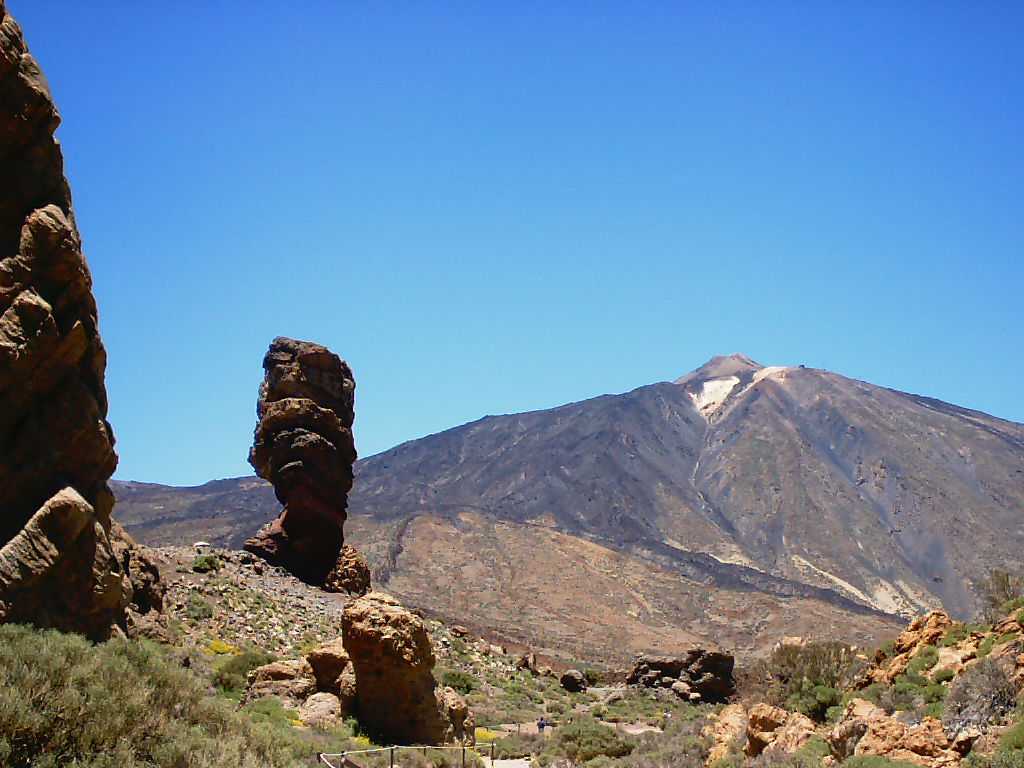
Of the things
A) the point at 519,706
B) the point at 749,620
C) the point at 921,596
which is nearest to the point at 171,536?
the point at 749,620

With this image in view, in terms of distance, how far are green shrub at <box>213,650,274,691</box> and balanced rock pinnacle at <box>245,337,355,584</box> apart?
12.3 metres

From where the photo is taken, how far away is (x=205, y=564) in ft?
108

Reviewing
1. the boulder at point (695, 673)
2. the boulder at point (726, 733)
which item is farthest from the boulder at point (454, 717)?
the boulder at point (695, 673)

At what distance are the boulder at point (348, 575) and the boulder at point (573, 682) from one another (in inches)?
345

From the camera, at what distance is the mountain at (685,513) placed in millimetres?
75062

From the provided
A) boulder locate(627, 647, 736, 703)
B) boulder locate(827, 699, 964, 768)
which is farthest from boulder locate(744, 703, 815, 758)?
boulder locate(627, 647, 736, 703)

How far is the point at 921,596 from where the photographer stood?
106 meters

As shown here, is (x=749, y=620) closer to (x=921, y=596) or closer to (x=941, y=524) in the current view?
(x=921, y=596)

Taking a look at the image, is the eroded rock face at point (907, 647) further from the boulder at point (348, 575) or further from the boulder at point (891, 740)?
the boulder at point (348, 575)

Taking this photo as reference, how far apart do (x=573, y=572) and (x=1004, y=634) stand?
67.8m

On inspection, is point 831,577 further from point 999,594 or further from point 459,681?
point 999,594

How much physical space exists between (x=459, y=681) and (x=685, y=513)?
102990 mm

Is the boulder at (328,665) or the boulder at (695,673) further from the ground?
the boulder at (695,673)

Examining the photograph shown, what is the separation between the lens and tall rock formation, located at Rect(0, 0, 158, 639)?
1067 centimetres
